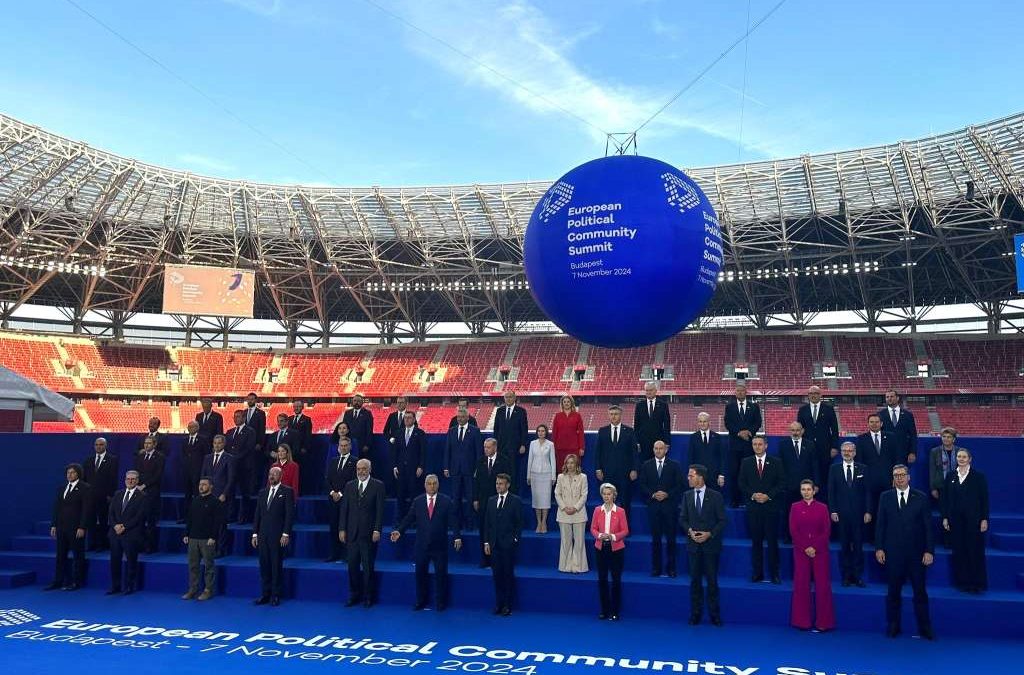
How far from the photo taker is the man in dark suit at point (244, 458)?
10.5 meters

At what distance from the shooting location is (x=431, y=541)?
8266mm

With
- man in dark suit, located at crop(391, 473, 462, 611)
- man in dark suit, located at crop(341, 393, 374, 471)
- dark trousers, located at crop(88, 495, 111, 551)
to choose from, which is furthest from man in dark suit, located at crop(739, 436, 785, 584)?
dark trousers, located at crop(88, 495, 111, 551)

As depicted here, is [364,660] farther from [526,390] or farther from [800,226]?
[526,390]

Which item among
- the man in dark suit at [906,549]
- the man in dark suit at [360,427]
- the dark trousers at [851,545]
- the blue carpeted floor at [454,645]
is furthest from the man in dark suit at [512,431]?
the man in dark suit at [906,549]

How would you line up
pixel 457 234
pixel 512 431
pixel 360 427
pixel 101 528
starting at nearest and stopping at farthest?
pixel 512 431, pixel 101 528, pixel 360 427, pixel 457 234

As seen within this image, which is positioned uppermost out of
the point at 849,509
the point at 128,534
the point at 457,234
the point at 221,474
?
the point at 457,234

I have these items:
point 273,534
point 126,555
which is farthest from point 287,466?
point 126,555

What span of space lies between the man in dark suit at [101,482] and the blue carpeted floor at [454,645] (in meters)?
2.00

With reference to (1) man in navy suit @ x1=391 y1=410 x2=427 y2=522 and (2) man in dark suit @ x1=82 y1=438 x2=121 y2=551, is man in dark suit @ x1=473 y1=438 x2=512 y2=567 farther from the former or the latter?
(2) man in dark suit @ x1=82 y1=438 x2=121 y2=551

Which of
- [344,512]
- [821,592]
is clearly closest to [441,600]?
[344,512]

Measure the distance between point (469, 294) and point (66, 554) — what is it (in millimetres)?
31376

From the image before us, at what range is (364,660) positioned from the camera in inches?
252

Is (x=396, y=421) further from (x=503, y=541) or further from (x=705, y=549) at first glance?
(x=705, y=549)

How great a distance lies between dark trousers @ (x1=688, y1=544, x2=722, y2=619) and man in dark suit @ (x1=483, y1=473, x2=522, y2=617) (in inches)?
75.0
